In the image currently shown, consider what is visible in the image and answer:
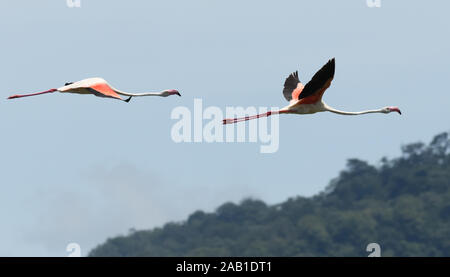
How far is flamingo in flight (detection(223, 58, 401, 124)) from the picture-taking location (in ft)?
87.5

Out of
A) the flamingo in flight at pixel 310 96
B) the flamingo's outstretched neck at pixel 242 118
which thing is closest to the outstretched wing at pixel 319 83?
the flamingo in flight at pixel 310 96

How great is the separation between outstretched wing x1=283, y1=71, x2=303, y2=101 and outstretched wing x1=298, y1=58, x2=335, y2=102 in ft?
4.23

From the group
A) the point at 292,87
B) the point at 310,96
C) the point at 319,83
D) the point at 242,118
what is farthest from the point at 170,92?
the point at 292,87

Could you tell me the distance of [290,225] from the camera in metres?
89.1

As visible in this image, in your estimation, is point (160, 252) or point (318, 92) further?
point (160, 252)

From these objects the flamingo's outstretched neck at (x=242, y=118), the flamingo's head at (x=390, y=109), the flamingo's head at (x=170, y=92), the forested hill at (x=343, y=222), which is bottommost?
the flamingo's outstretched neck at (x=242, y=118)

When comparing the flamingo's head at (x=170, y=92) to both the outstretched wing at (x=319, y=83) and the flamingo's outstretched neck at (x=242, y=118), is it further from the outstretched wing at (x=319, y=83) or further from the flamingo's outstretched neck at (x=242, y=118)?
the outstretched wing at (x=319, y=83)

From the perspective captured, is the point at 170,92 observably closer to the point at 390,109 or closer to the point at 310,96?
the point at 310,96

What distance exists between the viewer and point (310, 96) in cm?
2762

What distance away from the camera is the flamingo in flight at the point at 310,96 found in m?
26.7

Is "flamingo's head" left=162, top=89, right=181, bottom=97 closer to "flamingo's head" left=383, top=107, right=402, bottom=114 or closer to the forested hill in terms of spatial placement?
"flamingo's head" left=383, top=107, right=402, bottom=114
